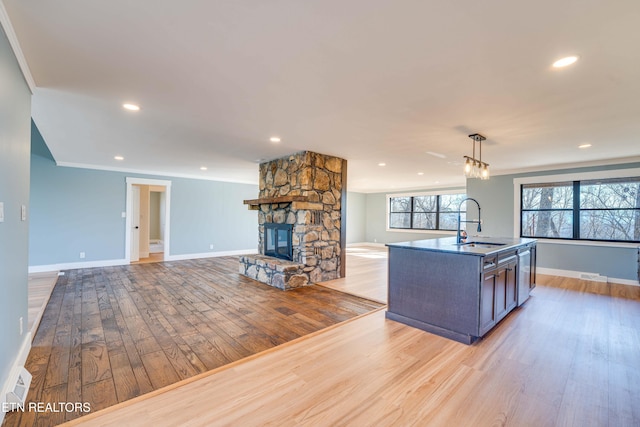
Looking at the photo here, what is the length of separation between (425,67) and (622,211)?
5.86 meters

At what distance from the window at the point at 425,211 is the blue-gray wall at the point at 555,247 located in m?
1.67

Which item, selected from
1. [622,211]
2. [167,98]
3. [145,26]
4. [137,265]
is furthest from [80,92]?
[622,211]

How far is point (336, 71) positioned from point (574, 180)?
610 cm

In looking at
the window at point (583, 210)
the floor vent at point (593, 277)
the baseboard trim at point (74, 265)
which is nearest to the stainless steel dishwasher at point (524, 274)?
the floor vent at point (593, 277)

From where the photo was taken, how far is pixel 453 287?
9.39 feet

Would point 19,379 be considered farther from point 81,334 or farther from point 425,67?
point 425,67

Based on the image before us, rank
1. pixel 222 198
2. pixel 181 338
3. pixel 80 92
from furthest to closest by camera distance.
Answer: pixel 222 198
pixel 181 338
pixel 80 92

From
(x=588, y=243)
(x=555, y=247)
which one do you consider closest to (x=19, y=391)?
(x=555, y=247)

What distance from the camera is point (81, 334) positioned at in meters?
2.88

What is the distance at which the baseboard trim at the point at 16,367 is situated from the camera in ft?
5.62

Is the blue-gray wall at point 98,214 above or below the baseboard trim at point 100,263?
above

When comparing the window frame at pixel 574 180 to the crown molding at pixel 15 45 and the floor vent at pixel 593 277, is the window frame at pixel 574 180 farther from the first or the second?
the crown molding at pixel 15 45

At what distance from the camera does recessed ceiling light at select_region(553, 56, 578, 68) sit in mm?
1927

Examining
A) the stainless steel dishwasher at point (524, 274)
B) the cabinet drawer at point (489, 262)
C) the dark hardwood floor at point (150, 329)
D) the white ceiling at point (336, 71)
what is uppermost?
the white ceiling at point (336, 71)
